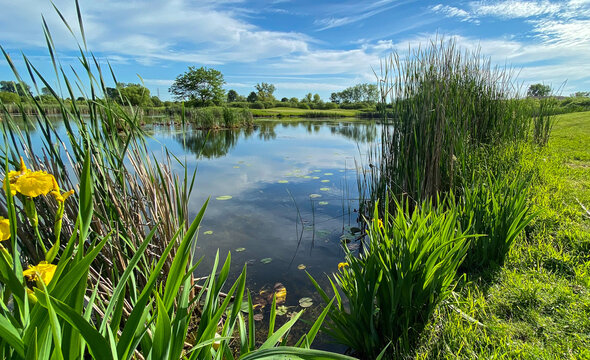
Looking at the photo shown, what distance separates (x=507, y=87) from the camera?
17.3 feet

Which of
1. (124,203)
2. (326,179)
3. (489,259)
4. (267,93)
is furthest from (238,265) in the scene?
(267,93)

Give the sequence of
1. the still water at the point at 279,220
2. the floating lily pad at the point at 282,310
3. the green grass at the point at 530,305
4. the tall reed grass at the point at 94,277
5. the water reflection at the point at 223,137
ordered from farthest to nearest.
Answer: the water reflection at the point at 223,137 → the still water at the point at 279,220 → the floating lily pad at the point at 282,310 → the green grass at the point at 530,305 → the tall reed grass at the point at 94,277

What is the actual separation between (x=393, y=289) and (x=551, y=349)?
0.81m

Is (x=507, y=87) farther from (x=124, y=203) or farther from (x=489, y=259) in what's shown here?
(x=124, y=203)

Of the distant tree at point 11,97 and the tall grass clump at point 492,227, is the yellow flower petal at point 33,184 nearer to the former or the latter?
the distant tree at point 11,97

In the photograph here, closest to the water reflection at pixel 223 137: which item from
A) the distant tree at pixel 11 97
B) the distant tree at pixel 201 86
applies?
the distant tree at pixel 11 97

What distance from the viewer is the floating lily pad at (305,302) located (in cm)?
258

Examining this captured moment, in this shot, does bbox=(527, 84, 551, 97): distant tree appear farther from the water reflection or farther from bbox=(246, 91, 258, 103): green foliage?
bbox=(246, 91, 258, 103): green foliage

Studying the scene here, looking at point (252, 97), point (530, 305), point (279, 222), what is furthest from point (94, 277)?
point (252, 97)

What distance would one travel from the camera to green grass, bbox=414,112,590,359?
153 cm

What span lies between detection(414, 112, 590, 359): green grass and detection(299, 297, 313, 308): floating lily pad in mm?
1087

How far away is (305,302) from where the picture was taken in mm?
2625

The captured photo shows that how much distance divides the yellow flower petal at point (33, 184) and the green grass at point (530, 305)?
1745 millimetres

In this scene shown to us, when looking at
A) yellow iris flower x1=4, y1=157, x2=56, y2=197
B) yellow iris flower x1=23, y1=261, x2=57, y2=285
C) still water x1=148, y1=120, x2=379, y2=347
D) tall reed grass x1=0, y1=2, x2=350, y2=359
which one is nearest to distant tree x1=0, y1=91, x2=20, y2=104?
tall reed grass x1=0, y1=2, x2=350, y2=359
